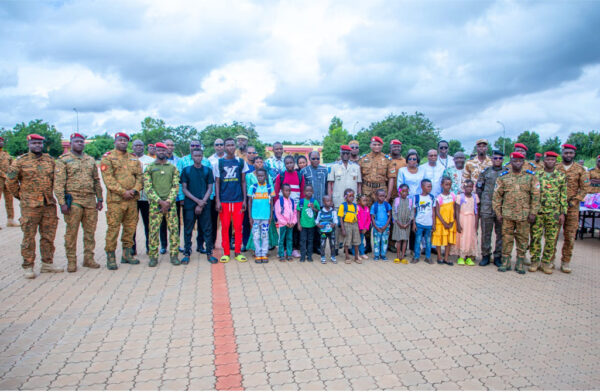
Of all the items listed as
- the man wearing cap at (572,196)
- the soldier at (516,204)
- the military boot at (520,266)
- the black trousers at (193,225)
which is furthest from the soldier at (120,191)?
the man wearing cap at (572,196)

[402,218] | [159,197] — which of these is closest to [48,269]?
[159,197]

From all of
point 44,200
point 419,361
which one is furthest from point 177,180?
point 419,361

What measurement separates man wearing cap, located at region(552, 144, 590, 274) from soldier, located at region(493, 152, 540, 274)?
2.39 feet

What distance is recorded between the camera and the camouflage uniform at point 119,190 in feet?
18.6

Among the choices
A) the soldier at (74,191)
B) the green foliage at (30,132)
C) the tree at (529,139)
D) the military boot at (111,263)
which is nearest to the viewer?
the soldier at (74,191)

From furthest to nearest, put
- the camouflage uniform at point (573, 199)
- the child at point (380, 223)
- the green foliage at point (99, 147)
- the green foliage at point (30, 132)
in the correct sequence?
the green foliage at point (99, 147)
the green foliage at point (30, 132)
the child at point (380, 223)
the camouflage uniform at point (573, 199)

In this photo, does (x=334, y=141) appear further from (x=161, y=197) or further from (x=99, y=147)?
(x=161, y=197)

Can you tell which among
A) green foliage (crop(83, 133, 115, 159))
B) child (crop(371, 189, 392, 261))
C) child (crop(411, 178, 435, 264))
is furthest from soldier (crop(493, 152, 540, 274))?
green foliage (crop(83, 133, 115, 159))

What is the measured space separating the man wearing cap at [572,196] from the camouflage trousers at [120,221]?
7197mm

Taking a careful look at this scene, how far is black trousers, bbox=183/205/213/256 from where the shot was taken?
6.14 metres

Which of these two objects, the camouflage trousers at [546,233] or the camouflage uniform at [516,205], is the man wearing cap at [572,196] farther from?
the camouflage uniform at [516,205]

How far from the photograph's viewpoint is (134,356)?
3145mm

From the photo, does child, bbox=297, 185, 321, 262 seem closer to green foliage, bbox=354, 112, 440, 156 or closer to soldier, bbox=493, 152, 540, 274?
soldier, bbox=493, 152, 540, 274

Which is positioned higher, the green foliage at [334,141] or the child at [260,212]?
the green foliage at [334,141]
